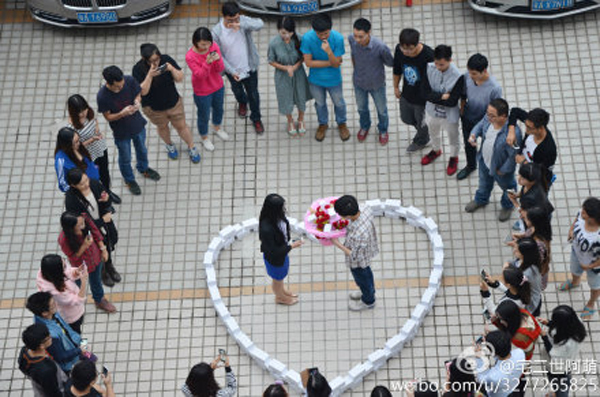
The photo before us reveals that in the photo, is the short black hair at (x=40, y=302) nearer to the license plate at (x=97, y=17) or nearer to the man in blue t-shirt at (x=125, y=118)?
the man in blue t-shirt at (x=125, y=118)

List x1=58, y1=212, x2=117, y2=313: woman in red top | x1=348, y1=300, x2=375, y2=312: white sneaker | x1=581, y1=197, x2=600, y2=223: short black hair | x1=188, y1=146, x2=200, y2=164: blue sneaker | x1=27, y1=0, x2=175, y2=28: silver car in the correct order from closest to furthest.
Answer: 1. x1=581, y1=197, x2=600, y2=223: short black hair
2. x1=58, y1=212, x2=117, y2=313: woman in red top
3. x1=348, y1=300, x2=375, y2=312: white sneaker
4. x1=188, y1=146, x2=200, y2=164: blue sneaker
5. x1=27, y1=0, x2=175, y2=28: silver car

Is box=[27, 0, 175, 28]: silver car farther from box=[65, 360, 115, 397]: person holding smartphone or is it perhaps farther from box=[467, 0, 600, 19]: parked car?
box=[65, 360, 115, 397]: person holding smartphone

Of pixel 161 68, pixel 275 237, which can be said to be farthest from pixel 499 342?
pixel 161 68

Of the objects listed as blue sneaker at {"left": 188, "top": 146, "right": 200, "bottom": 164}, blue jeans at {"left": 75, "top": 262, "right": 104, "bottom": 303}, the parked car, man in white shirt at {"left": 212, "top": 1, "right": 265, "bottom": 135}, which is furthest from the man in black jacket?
the parked car

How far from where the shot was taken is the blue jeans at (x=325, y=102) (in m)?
11.1

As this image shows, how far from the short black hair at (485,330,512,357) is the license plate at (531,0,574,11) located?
19.6ft

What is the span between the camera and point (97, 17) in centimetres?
1284

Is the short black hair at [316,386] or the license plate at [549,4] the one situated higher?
the license plate at [549,4]

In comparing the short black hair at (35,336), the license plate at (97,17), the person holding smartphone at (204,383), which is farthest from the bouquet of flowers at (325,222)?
the license plate at (97,17)

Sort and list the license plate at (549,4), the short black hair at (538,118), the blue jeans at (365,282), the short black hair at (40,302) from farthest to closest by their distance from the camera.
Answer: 1. the license plate at (549,4)
2. the blue jeans at (365,282)
3. the short black hair at (538,118)
4. the short black hair at (40,302)

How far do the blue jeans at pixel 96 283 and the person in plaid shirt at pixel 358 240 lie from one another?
8.12 ft

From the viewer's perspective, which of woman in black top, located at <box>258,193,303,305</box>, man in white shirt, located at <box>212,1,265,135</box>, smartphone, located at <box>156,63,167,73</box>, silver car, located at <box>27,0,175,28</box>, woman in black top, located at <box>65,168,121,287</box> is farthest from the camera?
silver car, located at <box>27,0,175,28</box>

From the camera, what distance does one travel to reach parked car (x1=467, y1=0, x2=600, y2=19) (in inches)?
486

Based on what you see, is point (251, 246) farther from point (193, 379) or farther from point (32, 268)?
point (193, 379)
